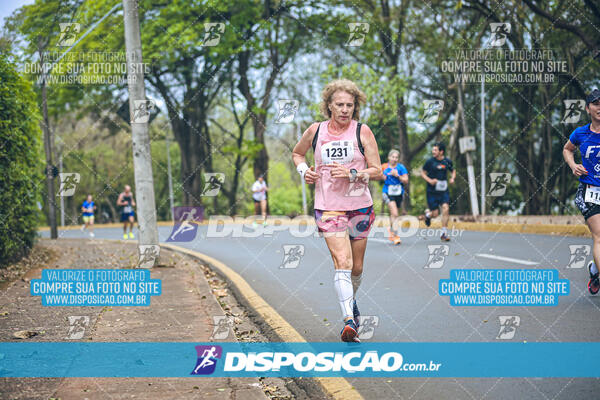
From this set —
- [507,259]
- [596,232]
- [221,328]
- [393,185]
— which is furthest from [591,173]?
[393,185]

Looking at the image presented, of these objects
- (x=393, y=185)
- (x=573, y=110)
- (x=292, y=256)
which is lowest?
(x=292, y=256)

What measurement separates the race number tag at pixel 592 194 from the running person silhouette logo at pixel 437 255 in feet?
11.4

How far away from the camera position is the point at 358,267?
5.29m

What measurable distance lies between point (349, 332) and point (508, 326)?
1522 millimetres

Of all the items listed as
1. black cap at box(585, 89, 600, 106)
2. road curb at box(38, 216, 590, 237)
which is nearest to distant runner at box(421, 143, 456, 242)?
road curb at box(38, 216, 590, 237)

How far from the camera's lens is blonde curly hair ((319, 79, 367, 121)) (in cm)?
507

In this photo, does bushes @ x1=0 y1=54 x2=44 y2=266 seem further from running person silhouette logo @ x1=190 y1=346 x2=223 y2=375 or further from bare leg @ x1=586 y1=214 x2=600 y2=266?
bare leg @ x1=586 y1=214 x2=600 y2=266

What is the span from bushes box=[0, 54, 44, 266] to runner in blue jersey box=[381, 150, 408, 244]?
22.0ft

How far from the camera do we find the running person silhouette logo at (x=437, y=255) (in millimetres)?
9599

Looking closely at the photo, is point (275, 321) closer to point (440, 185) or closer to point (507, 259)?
point (507, 259)

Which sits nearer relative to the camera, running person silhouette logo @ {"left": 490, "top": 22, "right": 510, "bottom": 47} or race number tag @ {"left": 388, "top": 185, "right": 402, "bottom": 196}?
race number tag @ {"left": 388, "top": 185, "right": 402, "bottom": 196}

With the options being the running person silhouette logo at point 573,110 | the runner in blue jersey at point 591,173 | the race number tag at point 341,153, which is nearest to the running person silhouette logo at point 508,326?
the runner in blue jersey at point 591,173

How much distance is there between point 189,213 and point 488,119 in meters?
16.6

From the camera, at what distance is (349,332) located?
15.6ft
